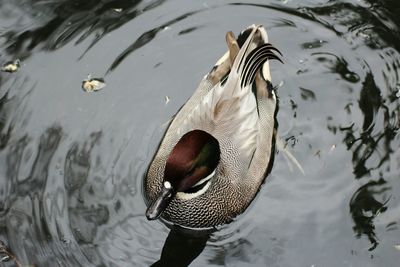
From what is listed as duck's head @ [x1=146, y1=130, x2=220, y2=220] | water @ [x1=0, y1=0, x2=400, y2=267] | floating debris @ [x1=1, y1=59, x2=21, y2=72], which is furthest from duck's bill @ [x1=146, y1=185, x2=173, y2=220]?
floating debris @ [x1=1, y1=59, x2=21, y2=72]

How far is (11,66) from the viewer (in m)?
7.01

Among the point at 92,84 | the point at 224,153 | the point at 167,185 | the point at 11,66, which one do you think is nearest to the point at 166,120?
the point at 92,84

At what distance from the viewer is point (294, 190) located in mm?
6145

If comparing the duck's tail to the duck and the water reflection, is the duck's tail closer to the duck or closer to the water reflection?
the duck

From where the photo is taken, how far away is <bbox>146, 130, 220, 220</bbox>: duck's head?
5.26 m

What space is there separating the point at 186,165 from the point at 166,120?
1342mm

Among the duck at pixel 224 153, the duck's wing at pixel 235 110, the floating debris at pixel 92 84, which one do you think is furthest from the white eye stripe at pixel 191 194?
the floating debris at pixel 92 84

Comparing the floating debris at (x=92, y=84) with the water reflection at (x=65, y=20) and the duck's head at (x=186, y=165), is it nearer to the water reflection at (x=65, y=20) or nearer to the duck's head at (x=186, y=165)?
the water reflection at (x=65, y=20)

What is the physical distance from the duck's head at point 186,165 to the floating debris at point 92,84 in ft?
5.43

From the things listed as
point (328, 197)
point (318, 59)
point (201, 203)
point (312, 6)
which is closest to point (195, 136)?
point (201, 203)

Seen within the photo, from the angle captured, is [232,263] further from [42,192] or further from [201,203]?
[42,192]

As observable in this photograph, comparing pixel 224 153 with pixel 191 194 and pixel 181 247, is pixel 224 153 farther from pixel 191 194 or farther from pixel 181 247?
pixel 181 247

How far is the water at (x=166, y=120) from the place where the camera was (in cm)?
580

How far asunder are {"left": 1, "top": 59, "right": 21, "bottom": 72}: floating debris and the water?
7 centimetres
